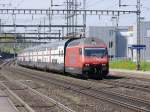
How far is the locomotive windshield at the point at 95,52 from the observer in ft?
120

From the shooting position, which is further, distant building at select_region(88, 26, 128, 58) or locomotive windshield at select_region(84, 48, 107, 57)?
distant building at select_region(88, 26, 128, 58)

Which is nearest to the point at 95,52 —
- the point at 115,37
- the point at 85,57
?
the point at 85,57

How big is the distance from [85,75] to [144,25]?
6651 centimetres

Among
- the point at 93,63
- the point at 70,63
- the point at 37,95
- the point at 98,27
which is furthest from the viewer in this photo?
the point at 98,27

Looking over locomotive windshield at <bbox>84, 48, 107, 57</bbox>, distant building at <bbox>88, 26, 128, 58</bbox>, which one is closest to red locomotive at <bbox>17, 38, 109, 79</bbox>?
locomotive windshield at <bbox>84, 48, 107, 57</bbox>

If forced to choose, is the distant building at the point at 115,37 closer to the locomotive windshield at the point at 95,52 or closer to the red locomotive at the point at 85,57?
the red locomotive at the point at 85,57

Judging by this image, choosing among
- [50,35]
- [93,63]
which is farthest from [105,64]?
[50,35]

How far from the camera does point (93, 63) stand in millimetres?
36469

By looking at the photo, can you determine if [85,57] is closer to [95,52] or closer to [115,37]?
[95,52]

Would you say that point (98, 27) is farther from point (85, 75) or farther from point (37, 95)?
point (37, 95)

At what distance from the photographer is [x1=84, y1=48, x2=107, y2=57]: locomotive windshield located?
36688 millimetres

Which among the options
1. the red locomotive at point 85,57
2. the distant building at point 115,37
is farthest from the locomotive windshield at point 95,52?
the distant building at point 115,37

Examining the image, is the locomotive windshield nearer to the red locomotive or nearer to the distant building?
the red locomotive

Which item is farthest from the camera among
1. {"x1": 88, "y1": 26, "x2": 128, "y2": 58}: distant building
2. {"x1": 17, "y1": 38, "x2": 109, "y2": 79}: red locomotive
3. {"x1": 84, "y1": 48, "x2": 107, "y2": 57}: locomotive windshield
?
{"x1": 88, "y1": 26, "x2": 128, "y2": 58}: distant building
